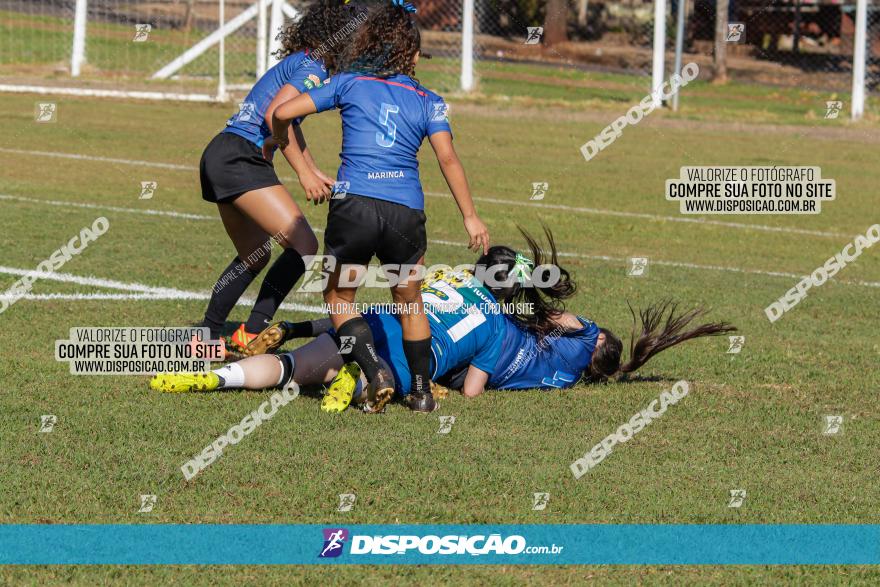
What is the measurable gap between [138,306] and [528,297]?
3.16 meters

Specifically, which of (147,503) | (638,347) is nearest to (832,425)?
(638,347)

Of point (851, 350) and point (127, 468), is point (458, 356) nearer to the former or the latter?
point (127, 468)

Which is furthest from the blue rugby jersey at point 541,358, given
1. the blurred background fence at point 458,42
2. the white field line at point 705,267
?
the blurred background fence at point 458,42

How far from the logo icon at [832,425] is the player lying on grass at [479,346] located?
0.89 meters

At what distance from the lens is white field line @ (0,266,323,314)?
9734 mm

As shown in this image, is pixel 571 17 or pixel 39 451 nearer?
pixel 39 451

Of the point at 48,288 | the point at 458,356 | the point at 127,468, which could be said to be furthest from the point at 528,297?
the point at 48,288

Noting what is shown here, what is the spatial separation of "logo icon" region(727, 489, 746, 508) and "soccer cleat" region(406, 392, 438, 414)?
1.75 meters

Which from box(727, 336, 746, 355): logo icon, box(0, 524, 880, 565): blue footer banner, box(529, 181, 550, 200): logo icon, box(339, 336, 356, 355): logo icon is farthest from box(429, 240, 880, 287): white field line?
box(0, 524, 880, 565): blue footer banner

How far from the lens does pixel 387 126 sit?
22.5ft

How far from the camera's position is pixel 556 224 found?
15.0 meters

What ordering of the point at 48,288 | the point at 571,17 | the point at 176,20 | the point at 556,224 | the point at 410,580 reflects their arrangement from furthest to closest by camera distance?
the point at 571,17 → the point at 176,20 → the point at 556,224 → the point at 48,288 → the point at 410,580

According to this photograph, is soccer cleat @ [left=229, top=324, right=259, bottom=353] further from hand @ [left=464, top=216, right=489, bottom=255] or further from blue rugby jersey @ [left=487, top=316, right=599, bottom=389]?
hand @ [left=464, top=216, right=489, bottom=255]

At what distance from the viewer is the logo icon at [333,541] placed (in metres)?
5.17
